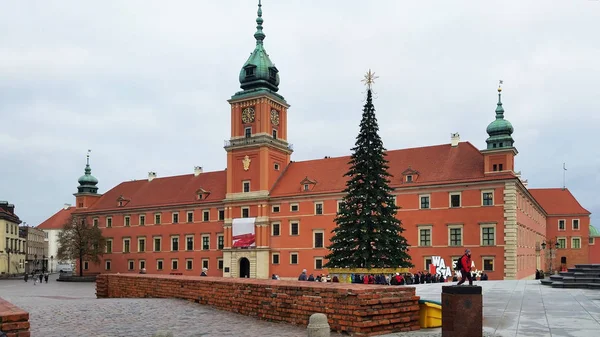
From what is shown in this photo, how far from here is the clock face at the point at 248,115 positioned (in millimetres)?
60719

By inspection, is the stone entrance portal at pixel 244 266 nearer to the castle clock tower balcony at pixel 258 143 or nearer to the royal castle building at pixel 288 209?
the royal castle building at pixel 288 209

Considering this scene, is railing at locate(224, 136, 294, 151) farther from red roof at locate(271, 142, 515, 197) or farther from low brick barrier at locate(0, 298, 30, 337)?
low brick barrier at locate(0, 298, 30, 337)

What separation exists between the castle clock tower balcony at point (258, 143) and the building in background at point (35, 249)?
173 feet

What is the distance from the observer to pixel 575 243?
70875mm

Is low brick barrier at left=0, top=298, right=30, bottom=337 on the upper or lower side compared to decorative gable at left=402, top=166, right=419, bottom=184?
lower

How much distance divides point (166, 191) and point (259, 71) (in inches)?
762

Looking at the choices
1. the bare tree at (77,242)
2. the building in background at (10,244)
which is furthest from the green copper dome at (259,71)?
the building in background at (10,244)

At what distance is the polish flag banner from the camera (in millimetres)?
58156

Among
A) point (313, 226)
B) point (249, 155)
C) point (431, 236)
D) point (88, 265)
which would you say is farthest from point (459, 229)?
point (88, 265)

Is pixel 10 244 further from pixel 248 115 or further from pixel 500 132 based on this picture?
pixel 500 132

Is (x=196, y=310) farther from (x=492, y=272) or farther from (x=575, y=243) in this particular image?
(x=575, y=243)

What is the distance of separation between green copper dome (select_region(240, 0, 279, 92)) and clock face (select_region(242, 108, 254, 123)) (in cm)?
277

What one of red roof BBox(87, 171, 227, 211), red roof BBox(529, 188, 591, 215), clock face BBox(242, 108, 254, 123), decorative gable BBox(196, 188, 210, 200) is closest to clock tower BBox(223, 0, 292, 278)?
clock face BBox(242, 108, 254, 123)

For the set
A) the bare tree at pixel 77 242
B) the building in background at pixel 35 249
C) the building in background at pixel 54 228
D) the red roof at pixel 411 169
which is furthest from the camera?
the building in background at pixel 54 228
